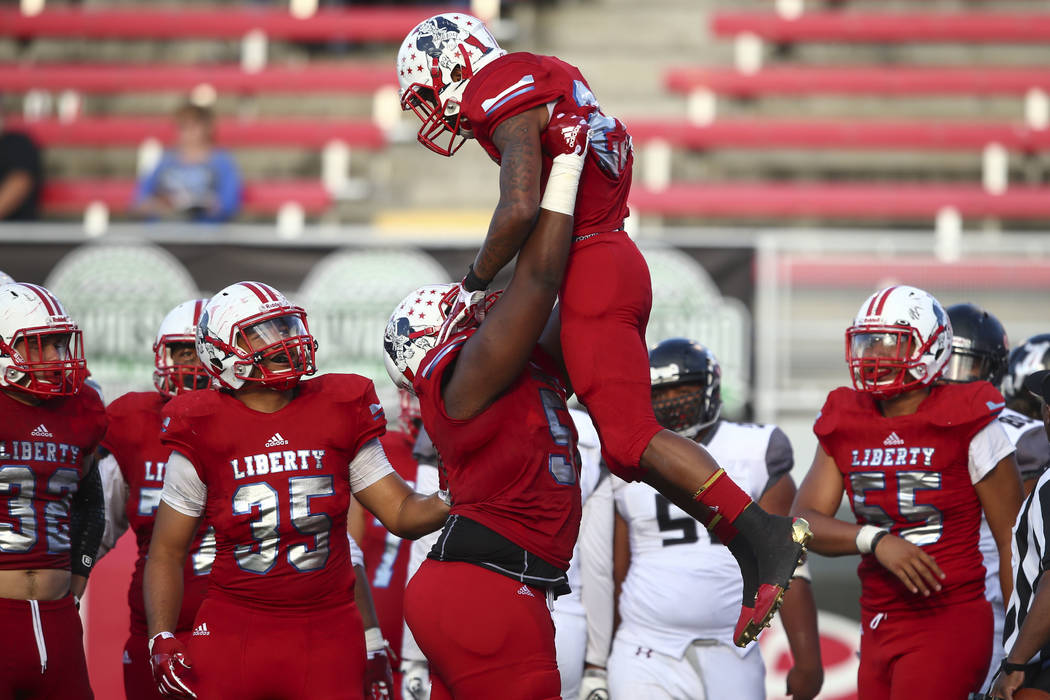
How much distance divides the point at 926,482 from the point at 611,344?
5.06ft

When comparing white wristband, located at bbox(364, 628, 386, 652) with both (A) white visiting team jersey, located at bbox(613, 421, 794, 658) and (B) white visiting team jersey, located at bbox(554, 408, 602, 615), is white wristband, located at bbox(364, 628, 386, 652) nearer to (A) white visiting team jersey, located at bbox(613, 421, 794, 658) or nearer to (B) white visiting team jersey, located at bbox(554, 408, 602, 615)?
(B) white visiting team jersey, located at bbox(554, 408, 602, 615)

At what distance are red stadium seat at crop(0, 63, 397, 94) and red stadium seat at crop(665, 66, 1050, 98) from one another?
281cm

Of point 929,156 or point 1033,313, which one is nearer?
point 1033,313

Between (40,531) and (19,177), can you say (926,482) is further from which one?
(19,177)

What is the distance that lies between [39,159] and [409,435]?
579cm

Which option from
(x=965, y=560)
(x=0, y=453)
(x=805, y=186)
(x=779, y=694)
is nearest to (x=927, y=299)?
(x=965, y=560)

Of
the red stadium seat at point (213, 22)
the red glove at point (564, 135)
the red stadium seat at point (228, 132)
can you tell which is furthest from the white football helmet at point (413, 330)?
the red stadium seat at point (213, 22)

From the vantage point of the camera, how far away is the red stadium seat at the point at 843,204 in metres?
11.0

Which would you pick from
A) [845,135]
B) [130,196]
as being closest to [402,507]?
[130,196]

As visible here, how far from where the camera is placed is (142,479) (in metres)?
5.10

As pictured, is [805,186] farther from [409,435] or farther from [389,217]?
[409,435]

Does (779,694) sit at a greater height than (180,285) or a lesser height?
lesser

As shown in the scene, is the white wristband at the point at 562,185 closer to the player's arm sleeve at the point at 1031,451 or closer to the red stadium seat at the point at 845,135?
the player's arm sleeve at the point at 1031,451

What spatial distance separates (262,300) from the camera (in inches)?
173
